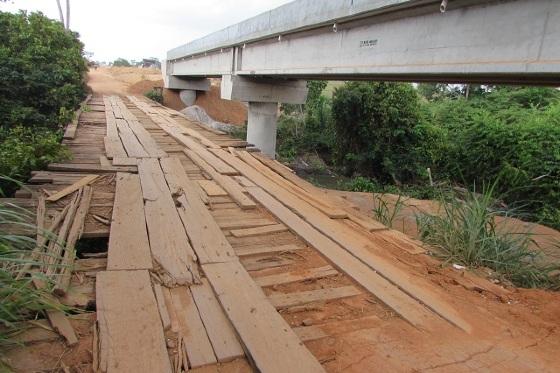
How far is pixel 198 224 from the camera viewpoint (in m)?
3.85

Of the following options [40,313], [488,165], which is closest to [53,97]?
[40,313]

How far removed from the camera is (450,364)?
224 cm

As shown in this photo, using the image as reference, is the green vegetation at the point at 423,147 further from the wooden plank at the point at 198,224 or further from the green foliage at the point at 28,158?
the green foliage at the point at 28,158

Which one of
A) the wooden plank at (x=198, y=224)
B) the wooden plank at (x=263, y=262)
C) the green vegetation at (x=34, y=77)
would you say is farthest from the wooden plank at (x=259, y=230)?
the green vegetation at (x=34, y=77)

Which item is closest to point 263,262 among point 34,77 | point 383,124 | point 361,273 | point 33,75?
point 361,273

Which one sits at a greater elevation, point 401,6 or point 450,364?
point 401,6

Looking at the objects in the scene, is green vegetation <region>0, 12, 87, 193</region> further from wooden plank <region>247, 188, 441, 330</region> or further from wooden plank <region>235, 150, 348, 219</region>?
wooden plank <region>247, 188, 441, 330</region>

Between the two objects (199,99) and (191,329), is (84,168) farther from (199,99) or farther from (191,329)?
(199,99)

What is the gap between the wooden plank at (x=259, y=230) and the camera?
3.77 meters

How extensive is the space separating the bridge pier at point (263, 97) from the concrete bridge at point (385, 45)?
1.4 inches

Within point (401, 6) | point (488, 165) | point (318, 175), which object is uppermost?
point (401, 6)

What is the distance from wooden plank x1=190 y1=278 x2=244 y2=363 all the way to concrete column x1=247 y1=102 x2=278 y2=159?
42.3ft

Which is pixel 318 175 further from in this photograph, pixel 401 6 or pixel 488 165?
pixel 401 6

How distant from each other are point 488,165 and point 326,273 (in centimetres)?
1663
